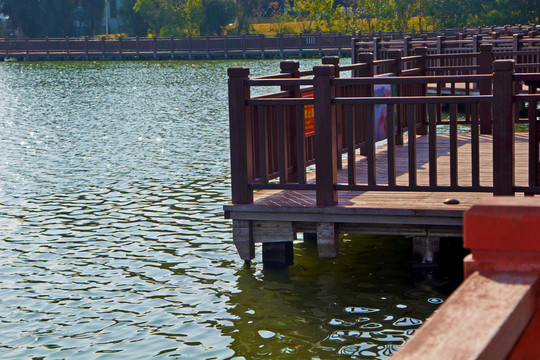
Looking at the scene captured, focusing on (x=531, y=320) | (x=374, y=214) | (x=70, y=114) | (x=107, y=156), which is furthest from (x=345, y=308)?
(x=70, y=114)

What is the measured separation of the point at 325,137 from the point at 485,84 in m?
6.58

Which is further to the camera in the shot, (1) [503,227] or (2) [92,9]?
(2) [92,9]

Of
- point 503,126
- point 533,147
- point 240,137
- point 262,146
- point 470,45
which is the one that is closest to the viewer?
point 503,126

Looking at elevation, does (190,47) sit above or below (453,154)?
above

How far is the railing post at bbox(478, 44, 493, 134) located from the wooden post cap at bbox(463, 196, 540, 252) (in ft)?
35.7

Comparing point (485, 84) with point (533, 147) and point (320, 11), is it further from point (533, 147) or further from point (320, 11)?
point (320, 11)

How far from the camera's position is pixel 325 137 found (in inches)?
338

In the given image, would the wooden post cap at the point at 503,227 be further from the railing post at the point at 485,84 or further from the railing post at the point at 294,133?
the railing post at the point at 485,84

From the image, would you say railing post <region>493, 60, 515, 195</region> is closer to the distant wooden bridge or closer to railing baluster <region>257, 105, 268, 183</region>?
railing baluster <region>257, 105, 268, 183</region>

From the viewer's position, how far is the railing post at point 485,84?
13.9 meters

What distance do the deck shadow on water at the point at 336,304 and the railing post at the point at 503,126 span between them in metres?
1.24

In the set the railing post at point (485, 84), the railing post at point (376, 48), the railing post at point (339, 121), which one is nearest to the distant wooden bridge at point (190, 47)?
the railing post at point (376, 48)

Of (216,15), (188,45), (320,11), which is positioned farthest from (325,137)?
(216,15)

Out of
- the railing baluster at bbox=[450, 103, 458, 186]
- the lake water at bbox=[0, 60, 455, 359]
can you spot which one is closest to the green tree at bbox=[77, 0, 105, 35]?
the lake water at bbox=[0, 60, 455, 359]
